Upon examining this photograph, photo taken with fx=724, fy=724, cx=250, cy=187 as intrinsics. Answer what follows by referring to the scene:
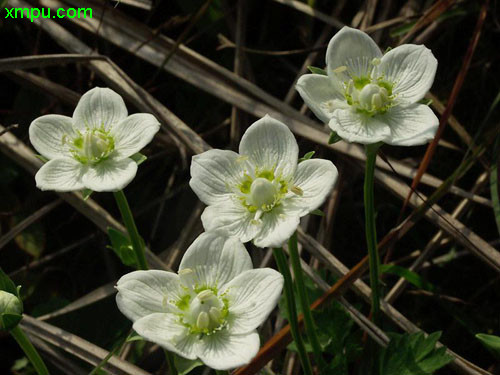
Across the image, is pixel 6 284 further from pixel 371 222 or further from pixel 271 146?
pixel 371 222

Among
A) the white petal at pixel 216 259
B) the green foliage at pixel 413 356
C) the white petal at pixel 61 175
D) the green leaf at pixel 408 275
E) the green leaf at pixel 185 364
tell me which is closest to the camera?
the green leaf at pixel 185 364

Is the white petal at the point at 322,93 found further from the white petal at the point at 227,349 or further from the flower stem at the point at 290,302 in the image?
the white petal at the point at 227,349

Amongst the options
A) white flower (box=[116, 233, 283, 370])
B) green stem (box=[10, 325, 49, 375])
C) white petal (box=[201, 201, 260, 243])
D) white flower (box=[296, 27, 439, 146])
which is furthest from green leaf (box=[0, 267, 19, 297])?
white flower (box=[296, 27, 439, 146])

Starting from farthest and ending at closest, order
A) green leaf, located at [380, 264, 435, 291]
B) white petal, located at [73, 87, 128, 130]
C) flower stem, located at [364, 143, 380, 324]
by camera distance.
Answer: green leaf, located at [380, 264, 435, 291] < white petal, located at [73, 87, 128, 130] < flower stem, located at [364, 143, 380, 324]

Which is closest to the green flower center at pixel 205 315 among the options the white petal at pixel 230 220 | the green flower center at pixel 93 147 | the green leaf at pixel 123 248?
the white petal at pixel 230 220

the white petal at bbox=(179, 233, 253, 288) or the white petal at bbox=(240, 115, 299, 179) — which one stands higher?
the white petal at bbox=(240, 115, 299, 179)

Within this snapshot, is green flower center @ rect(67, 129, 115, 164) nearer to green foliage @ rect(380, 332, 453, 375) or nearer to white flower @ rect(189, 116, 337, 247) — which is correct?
white flower @ rect(189, 116, 337, 247)
